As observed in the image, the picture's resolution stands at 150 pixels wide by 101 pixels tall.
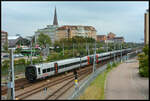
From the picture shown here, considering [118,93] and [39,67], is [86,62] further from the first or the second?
[118,93]

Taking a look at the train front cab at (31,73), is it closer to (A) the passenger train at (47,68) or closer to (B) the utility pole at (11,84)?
(A) the passenger train at (47,68)

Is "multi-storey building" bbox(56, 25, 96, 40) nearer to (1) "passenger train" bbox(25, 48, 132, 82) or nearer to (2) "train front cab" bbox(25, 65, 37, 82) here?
(1) "passenger train" bbox(25, 48, 132, 82)

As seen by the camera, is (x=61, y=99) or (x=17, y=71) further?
(x=17, y=71)

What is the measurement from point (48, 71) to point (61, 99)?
955 centimetres

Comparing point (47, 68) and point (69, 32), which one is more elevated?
point (69, 32)

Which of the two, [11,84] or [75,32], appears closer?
[11,84]

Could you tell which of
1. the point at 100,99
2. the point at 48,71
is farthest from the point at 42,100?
the point at 48,71

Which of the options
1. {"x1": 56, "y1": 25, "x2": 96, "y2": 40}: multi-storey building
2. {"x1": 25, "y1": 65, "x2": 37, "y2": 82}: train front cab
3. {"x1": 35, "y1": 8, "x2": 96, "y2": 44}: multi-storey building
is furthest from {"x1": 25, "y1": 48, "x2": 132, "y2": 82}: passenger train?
{"x1": 35, "y1": 8, "x2": 96, "y2": 44}: multi-storey building

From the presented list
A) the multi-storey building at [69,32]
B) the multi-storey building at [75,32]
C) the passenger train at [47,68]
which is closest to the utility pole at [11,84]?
the passenger train at [47,68]

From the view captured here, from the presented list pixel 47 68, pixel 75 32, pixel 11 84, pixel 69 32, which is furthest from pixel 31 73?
pixel 69 32

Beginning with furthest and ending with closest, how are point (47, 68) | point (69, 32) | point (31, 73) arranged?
point (69, 32)
point (47, 68)
point (31, 73)

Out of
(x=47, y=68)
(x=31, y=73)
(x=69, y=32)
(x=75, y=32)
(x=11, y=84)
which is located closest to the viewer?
(x=11, y=84)

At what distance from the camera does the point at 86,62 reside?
41.8 m

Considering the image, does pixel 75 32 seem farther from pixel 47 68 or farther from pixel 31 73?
pixel 31 73
